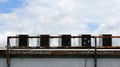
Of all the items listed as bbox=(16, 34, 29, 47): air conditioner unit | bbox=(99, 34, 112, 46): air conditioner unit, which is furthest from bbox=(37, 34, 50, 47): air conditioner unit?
bbox=(99, 34, 112, 46): air conditioner unit

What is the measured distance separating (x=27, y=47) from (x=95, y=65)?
4985 millimetres

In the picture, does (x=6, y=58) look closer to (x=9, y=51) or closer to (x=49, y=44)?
(x=9, y=51)

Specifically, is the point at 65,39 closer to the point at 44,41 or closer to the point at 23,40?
the point at 44,41

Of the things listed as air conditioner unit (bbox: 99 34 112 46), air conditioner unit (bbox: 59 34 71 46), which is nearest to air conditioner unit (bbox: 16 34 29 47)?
air conditioner unit (bbox: 59 34 71 46)

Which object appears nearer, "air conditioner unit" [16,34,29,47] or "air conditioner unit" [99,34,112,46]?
"air conditioner unit" [99,34,112,46]

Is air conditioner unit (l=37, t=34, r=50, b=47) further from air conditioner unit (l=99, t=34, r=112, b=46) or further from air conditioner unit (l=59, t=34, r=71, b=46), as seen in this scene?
air conditioner unit (l=99, t=34, r=112, b=46)

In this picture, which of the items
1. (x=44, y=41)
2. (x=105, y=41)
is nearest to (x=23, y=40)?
(x=44, y=41)

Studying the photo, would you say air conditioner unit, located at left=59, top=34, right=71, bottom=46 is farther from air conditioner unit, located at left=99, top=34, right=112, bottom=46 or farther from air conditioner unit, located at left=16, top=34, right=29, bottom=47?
air conditioner unit, located at left=16, top=34, right=29, bottom=47

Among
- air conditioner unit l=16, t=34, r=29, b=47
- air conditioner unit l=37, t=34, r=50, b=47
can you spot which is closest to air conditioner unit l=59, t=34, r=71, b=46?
air conditioner unit l=37, t=34, r=50, b=47

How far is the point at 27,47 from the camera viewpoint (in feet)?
112

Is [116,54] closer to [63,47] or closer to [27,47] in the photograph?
[63,47]

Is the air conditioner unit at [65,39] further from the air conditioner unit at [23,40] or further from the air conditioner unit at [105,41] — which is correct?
the air conditioner unit at [23,40]

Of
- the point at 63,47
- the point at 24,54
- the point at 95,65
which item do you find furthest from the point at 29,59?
the point at 95,65

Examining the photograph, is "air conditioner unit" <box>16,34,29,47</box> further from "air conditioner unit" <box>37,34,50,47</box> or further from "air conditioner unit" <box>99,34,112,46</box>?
"air conditioner unit" <box>99,34,112,46</box>
